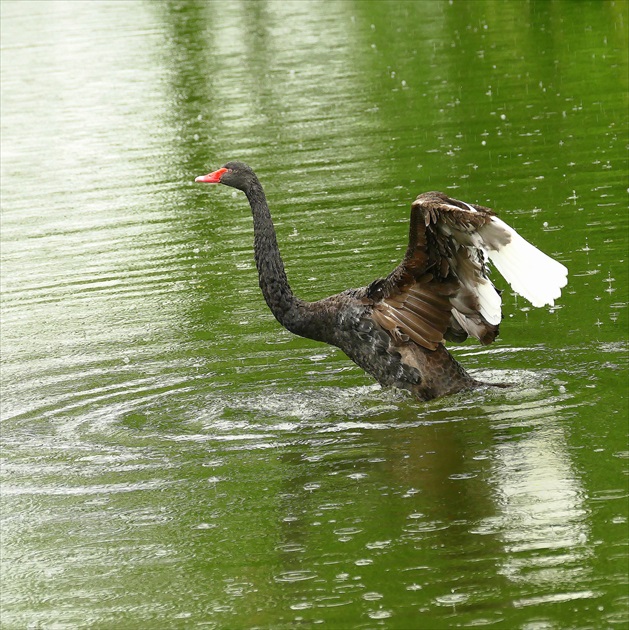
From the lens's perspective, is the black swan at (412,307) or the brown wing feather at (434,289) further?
the black swan at (412,307)

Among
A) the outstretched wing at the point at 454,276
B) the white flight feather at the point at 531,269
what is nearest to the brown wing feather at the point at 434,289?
the outstretched wing at the point at 454,276

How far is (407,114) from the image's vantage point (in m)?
16.8

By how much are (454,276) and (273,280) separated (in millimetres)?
1193

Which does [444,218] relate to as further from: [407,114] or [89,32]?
[89,32]

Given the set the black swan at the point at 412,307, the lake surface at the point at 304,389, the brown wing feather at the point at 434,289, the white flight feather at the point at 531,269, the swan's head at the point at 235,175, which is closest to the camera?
the lake surface at the point at 304,389

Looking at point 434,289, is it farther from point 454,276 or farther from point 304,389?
point 304,389

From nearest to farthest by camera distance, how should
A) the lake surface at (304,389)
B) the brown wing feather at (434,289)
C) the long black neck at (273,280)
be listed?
the lake surface at (304,389) < the brown wing feather at (434,289) < the long black neck at (273,280)

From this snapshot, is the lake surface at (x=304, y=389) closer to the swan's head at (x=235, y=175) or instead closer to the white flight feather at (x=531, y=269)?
the white flight feather at (x=531, y=269)

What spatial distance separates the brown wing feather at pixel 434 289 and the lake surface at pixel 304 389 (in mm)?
421

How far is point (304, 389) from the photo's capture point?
314 inches

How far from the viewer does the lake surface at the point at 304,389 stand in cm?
552

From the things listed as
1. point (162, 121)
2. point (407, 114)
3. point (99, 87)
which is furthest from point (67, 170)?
point (99, 87)

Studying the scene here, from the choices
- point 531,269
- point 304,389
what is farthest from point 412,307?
point 531,269

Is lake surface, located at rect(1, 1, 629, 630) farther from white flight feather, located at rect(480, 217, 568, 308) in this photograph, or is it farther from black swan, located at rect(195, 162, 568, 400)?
white flight feather, located at rect(480, 217, 568, 308)
